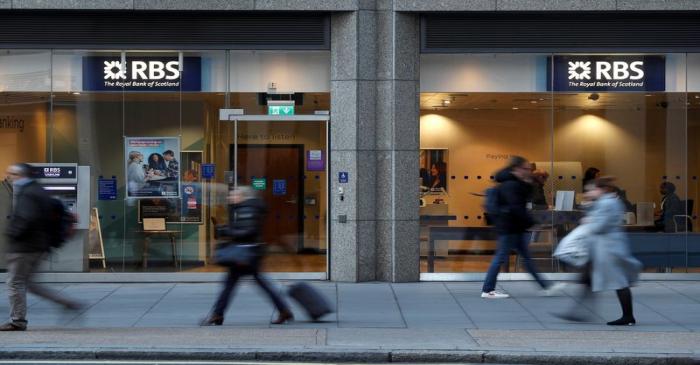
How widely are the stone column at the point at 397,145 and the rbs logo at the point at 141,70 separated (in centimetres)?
329

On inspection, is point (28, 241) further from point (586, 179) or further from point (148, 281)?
point (586, 179)

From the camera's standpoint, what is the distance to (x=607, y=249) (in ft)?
35.6

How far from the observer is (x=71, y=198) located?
15.3 m

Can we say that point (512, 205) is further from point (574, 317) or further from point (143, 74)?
point (143, 74)

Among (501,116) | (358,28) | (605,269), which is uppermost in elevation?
(358,28)

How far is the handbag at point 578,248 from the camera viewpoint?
429 inches

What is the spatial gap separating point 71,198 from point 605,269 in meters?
8.50

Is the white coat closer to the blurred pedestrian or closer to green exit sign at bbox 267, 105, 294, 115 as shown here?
the blurred pedestrian

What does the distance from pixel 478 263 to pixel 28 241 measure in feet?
24.3

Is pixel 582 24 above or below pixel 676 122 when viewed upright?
above

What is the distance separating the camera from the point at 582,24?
599 inches

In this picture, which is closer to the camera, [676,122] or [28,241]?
[28,241]

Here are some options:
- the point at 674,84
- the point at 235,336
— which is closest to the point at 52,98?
the point at 235,336

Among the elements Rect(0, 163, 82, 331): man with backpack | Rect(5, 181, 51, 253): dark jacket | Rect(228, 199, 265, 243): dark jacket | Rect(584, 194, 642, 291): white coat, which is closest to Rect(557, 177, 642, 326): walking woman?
Rect(584, 194, 642, 291): white coat
